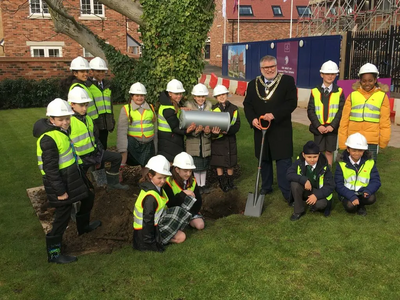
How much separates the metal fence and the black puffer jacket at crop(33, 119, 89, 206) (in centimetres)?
1202

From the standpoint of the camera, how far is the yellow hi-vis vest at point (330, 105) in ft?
20.9

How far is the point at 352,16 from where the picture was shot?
2934 cm

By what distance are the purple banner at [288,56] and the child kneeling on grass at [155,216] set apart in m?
14.8

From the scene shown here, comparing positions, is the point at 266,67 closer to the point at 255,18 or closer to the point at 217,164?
the point at 217,164

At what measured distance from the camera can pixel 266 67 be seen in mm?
5594

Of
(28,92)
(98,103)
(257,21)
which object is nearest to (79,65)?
(98,103)

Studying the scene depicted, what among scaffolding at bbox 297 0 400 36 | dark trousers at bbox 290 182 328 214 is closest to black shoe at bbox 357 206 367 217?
dark trousers at bbox 290 182 328 214

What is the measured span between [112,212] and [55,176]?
164cm

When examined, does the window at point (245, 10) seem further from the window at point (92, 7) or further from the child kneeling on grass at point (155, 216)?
the child kneeling on grass at point (155, 216)

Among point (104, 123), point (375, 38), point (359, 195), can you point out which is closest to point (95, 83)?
point (104, 123)

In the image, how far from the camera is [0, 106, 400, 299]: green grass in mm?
3773

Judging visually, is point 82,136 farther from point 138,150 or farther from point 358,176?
point 358,176

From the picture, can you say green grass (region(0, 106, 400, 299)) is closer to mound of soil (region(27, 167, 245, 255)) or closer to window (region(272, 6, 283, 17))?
mound of soil (region(27, 167, 245, 255))

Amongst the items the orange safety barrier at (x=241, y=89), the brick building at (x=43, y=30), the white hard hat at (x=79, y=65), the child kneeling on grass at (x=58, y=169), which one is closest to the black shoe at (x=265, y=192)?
the child kneeling on grass at (x=58, y=169)
